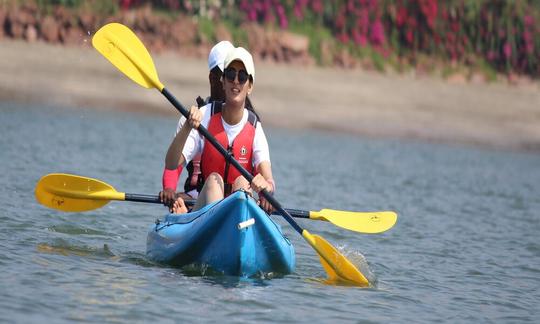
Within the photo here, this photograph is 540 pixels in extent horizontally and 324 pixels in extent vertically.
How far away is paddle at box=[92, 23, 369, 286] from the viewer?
8.60 meters

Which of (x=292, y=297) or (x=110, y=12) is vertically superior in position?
(x=110, y=12)

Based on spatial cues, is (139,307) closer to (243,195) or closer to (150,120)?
(243,195)

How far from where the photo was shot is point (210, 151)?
8.65 m

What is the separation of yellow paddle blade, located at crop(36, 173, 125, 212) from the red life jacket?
118 cm

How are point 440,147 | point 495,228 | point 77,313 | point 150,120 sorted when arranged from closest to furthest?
1. point 77,313
2. point 495,228
3. point 150,120
4. point 440,147

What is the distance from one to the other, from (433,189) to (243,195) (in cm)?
870

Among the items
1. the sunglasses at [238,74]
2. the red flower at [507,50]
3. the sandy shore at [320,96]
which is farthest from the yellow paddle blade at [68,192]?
the red flower at [507,50]

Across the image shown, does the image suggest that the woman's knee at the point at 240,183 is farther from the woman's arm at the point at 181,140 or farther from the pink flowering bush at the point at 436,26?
the pink flowering bush at the point at 436,26

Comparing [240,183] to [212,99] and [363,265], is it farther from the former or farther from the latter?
[363,265]

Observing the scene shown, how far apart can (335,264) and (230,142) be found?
4.01ft

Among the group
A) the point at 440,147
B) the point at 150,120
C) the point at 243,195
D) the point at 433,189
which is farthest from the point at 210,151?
the point at 440,147

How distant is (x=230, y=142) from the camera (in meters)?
8.71

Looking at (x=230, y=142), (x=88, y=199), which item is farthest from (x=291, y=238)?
(x=230, y=142)

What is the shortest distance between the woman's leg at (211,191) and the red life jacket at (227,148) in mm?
233
